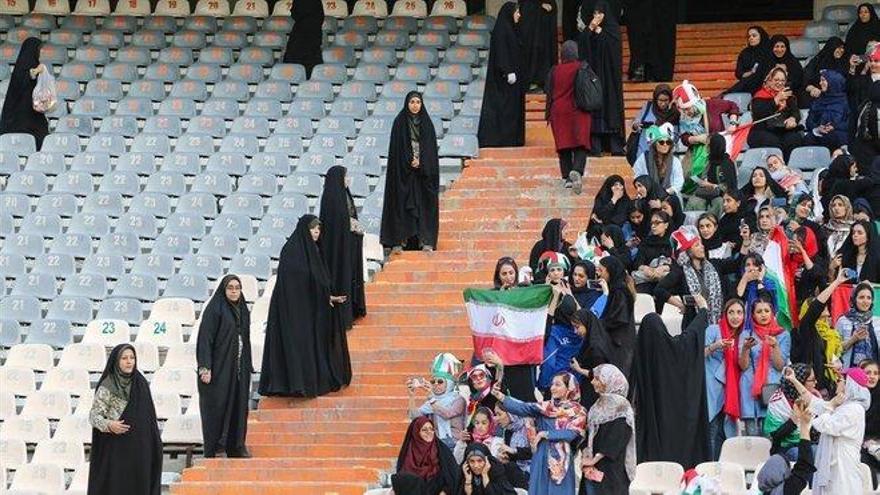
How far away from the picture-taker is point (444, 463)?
63.8 ft

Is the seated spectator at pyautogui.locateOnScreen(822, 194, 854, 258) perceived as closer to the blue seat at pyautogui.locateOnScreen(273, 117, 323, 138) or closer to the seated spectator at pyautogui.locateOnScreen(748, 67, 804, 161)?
the seated spectator at pyautogui.locateOnScreen(748, 67, 804, 161)

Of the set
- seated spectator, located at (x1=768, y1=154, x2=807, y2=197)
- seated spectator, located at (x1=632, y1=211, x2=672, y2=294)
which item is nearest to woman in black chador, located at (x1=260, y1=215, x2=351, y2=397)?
seated spectator, located at (x1=632, y1=211, x2=672, y2=294)

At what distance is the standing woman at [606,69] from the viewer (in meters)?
24.7

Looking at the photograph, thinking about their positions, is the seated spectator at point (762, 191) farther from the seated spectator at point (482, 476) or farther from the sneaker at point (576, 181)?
the seated spectator at point (482, 476)

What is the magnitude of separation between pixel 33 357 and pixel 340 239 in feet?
8.84

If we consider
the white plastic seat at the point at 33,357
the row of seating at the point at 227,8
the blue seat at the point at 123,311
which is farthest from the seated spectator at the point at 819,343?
the row of seating at the point at 227,8

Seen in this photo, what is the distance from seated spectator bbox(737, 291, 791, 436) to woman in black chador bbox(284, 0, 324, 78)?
879 centimetres

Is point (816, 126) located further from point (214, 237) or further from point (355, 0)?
point (355, 0)

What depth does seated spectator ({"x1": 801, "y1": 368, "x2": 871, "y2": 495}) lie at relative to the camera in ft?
61.2

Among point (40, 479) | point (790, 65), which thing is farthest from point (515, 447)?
point (790, 65)

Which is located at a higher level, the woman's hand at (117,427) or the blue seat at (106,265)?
the blue seat at (106,265)

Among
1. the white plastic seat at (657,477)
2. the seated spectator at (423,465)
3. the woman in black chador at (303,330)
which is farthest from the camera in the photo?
the woman in black chador at (303,330)

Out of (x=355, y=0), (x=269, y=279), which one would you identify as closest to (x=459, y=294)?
(x=269, y=279)

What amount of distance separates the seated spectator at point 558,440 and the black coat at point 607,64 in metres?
5.53
